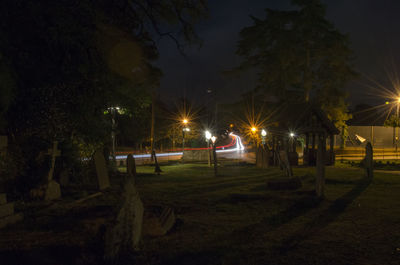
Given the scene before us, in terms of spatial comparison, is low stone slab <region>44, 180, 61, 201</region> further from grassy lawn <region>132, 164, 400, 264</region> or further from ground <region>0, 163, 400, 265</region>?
grassy lawn <region>132, 164, 400, 264</region>

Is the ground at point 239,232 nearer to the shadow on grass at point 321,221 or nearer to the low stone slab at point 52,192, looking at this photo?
the shadow on grass at point 321,221

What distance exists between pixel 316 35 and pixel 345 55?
3750 mm

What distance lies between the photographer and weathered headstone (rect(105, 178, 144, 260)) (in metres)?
4.38

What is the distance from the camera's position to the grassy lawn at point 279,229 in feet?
14.6

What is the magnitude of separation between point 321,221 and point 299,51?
97.5 feet

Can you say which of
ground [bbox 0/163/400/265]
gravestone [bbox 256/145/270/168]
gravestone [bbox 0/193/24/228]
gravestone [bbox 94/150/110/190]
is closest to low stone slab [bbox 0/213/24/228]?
gravestone [bbox 0/193/24/228]

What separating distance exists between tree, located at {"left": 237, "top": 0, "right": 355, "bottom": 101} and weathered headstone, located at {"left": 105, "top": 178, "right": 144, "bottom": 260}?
30.3m

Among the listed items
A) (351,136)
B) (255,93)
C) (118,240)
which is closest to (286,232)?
(118,240)

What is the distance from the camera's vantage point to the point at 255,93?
116 ft

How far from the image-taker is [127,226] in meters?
4.61

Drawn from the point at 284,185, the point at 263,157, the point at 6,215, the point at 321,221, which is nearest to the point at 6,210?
the point at 6,215

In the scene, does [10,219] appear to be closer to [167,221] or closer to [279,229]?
[167,221]

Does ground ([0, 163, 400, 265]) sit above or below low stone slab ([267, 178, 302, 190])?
below

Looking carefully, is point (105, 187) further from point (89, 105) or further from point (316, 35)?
point (316, 35)
